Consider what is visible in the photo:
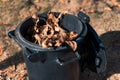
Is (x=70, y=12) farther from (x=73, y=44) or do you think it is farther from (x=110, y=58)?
(x=73, y=44)

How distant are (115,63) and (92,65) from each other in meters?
0.83

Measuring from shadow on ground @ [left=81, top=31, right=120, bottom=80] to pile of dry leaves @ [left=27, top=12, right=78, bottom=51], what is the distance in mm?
938

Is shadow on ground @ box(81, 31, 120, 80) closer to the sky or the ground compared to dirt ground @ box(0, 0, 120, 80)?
closer to the ground

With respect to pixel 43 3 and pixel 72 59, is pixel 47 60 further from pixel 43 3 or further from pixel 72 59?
pixel 43 3

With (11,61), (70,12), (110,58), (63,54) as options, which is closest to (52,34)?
(63,54)

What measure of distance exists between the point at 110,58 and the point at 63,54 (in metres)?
1.52

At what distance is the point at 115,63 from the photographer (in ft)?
15.9

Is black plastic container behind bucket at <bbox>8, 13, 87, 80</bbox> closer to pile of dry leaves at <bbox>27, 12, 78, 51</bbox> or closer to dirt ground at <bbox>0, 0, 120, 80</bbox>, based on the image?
pile of dry leaves at <bbox>27, 12, 78, 51</bbox>

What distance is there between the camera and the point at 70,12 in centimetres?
581

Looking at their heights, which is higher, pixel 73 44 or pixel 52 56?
pixel 73 44

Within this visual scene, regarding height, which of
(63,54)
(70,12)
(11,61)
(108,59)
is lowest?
(108,59)

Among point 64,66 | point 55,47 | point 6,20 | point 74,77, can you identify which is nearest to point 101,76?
point 74,77

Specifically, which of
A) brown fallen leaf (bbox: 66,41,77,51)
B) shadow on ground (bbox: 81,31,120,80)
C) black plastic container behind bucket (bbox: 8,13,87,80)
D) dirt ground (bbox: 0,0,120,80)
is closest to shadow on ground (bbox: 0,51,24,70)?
dirt ground (bbox: 0,0,120,80)

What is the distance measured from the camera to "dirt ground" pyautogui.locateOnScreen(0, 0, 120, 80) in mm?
4711
